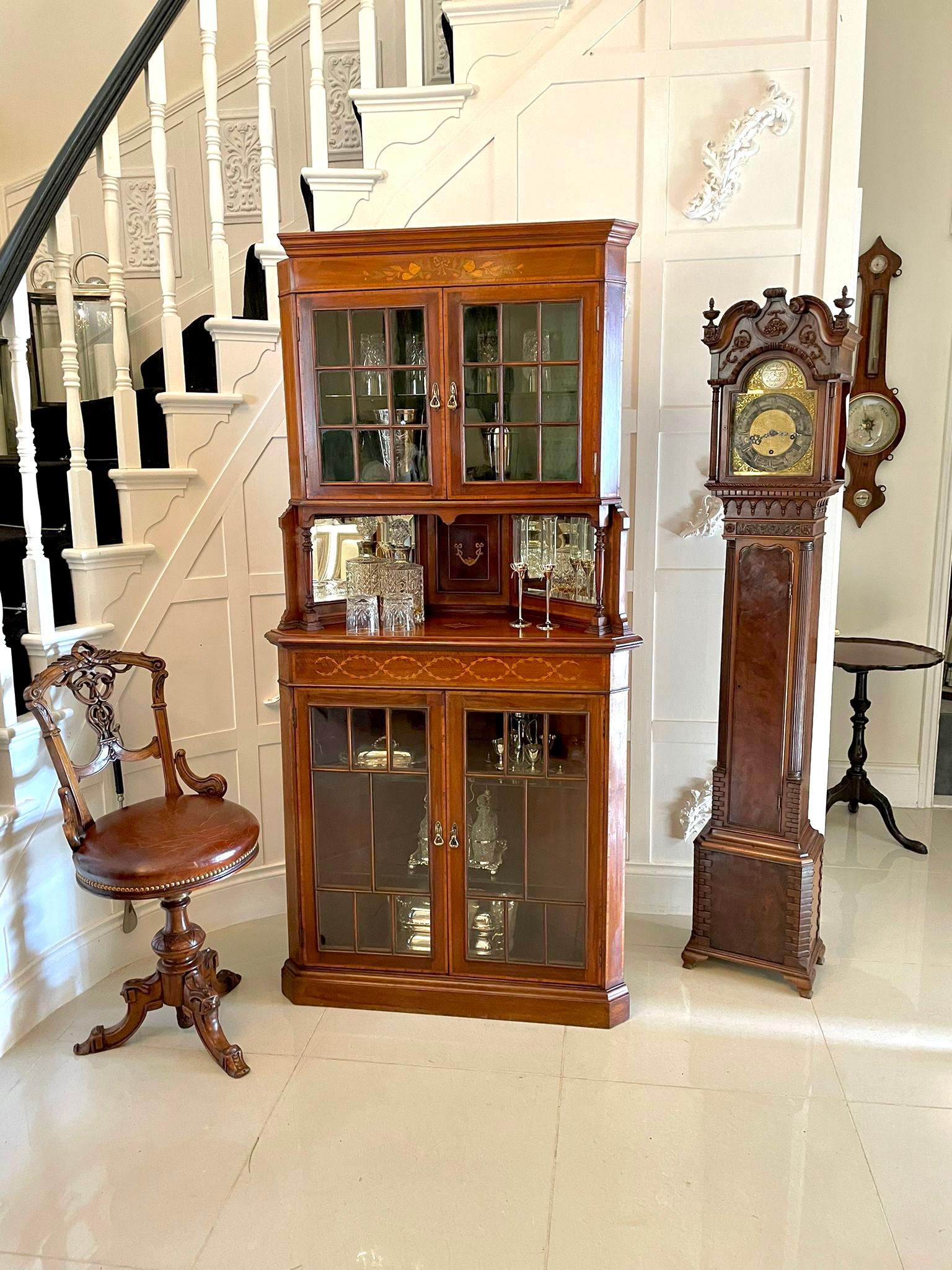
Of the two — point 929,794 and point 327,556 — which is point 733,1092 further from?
point 929,794

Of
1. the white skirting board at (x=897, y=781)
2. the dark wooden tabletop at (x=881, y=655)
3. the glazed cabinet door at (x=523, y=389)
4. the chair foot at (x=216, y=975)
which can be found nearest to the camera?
the glazed cabinet door at (x=523, y=389)

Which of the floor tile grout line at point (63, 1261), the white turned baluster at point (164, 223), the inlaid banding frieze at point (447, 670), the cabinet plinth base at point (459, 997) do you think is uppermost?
the white turned baluster at point (164, 223)

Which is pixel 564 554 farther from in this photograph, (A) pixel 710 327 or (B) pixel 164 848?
(B) pixel 164 848

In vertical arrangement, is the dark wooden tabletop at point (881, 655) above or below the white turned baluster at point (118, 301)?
below

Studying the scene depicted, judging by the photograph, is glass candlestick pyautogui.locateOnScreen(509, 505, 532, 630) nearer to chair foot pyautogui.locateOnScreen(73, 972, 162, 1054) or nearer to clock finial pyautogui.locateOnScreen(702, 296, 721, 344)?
clock finial pyautogui.locateOnScreen(702, 296, 721, 344)

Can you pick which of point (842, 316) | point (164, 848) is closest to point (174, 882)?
point (164, 848)

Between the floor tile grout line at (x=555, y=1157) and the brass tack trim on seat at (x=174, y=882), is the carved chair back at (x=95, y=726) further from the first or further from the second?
the floor tile grout line at (x=555, y=1157)

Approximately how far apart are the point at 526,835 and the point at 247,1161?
110cm

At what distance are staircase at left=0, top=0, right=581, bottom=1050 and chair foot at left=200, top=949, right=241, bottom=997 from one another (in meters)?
0.41

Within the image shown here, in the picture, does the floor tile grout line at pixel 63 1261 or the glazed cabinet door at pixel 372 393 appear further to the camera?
the glazed cabinet door at pixel 372 393

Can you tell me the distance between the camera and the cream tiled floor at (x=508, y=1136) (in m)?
1.99

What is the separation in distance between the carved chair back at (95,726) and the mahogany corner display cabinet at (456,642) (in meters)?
0.38

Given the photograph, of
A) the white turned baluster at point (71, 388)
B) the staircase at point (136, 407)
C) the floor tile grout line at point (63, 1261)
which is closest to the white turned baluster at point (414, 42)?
the staircase at point (136, 407)

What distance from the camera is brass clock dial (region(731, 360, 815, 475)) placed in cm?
269
